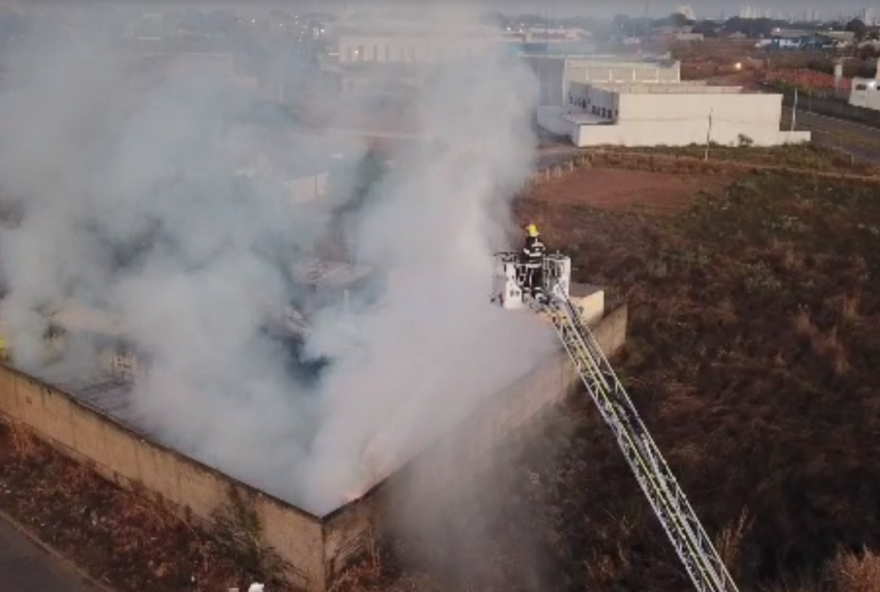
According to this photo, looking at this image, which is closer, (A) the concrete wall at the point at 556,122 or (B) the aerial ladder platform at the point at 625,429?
(B) the aerial ladder platform at the point at 625,429

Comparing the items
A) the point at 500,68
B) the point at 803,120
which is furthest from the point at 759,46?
the point at 500,68

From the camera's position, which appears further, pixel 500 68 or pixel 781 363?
pixel 500 68

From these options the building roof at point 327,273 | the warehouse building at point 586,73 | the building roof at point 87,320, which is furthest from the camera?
the warehouse building at point 586,73

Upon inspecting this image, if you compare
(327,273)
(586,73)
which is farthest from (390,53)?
(586,73)

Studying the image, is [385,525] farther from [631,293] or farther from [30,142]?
[30,142]

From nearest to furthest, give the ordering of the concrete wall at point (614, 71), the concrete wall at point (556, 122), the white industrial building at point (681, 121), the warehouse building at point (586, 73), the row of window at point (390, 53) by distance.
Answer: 1. the row of window at point (390, 53)
2. the white industrial building at point (681, 121)
3. the concrete wall at point (556, 122)
4. the warehouse building at point (586, 73)
5. the concrete wall at point (614, 71)

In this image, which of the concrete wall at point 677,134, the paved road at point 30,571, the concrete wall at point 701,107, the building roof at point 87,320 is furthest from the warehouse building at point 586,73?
the paved road at point 30,571

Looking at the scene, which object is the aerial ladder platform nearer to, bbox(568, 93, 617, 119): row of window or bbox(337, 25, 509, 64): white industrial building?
bbox(337, 25, 509, 64): white industrial building

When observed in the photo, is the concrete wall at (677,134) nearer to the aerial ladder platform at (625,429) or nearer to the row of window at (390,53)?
the row of window at (390,53)
